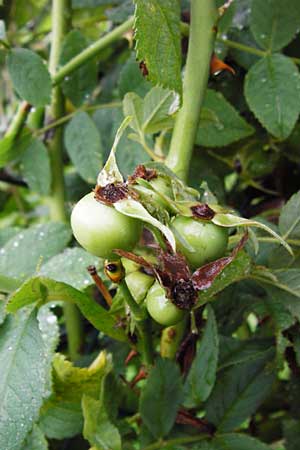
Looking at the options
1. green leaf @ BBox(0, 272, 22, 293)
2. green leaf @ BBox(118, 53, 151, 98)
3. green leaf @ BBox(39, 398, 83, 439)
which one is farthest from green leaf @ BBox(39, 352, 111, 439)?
green leaf @ BBox(118, 53, 151, 98)

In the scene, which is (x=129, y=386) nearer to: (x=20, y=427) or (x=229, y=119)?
(x=20, y=427)

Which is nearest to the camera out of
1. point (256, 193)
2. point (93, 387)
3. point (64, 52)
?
point (93, 387)

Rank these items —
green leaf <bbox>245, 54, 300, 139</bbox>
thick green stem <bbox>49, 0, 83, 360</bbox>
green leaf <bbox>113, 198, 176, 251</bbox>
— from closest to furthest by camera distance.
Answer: green leaf <bbox>113, 198, 176, 251</bbox>
green leaf <bbox>245, 54, 300, 139</bbox>
thick green stem <bbox>49, 0, 83, 360</bbox>

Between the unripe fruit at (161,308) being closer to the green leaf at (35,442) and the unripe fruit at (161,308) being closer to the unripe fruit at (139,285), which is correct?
the unripe fruit at (139,285)

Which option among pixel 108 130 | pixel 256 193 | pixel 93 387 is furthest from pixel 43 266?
pixel 256 193

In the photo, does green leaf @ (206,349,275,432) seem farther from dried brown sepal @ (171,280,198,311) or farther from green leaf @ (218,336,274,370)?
dried brown sepal @ (171,280,198,311)

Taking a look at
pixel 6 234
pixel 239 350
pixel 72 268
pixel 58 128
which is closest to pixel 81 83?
pixel 58 128

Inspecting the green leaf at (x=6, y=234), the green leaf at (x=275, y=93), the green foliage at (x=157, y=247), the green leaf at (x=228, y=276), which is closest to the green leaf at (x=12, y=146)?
the green foliage at (x=157, y=247)
